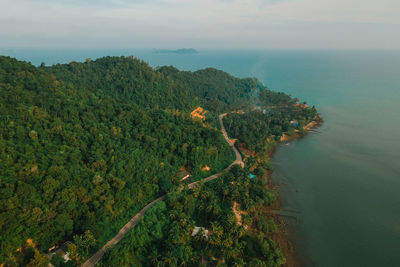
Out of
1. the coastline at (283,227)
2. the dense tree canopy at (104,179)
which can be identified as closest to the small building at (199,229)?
the dense tree canopy at (104,179)

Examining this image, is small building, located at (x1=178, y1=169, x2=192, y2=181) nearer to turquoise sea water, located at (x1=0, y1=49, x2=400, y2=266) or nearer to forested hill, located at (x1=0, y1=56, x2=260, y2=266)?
forested hill, located at (x1=0, y1=56, x2=260, y2=266)

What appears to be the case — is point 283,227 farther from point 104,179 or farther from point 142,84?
point 142,84

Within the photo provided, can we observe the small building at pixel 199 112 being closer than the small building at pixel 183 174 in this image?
No

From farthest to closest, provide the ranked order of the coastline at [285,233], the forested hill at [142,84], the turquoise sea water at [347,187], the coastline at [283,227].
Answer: the forested hill at [142,84]
the turquoise sea water at [347,187]
the coastline at [283,227]
the coastline at [285,233]

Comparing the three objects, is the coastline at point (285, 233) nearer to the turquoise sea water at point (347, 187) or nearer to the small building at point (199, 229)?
the turquoise sea water at point (347, 187)

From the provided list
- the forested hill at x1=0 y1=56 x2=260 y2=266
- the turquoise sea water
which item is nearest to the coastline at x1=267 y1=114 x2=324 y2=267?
the turquoise sea water

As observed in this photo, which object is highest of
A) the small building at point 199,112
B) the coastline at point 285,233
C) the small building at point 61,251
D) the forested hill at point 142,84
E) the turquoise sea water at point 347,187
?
the forested hill at point 142,84

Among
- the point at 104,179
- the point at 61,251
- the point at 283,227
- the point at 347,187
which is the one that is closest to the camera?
the point at 61,251

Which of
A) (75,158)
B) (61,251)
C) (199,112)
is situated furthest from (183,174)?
(199,112)
